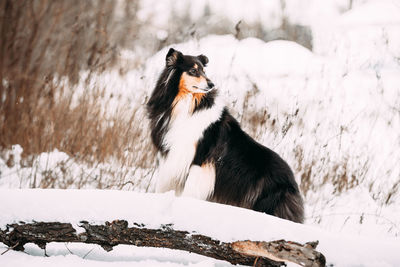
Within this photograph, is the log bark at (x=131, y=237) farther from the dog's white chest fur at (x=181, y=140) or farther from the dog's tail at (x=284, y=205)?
the dog's white chest fur at (x=181, y=140)

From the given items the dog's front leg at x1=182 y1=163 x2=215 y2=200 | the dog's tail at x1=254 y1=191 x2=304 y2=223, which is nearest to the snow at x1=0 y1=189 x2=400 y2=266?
the dog's tail at x1=254 y1=191 x2=304 y2=223

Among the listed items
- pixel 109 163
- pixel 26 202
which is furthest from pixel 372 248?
pixel 109 163

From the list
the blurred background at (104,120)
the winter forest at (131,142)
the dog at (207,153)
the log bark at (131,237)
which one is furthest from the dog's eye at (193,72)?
the log bark at (131,237)

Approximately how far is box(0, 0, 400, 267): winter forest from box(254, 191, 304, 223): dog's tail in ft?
1.47

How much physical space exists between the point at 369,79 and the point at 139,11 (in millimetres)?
4549

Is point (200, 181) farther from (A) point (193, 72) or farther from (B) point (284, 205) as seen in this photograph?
(A) point (193, 72)

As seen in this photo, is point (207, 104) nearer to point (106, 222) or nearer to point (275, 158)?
point (275, 158)

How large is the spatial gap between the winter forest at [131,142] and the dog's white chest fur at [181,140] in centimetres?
34

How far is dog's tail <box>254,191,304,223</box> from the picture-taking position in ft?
9.50

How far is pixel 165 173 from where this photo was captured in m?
3.20

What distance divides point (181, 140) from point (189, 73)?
22.2 inches

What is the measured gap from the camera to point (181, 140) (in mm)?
3143

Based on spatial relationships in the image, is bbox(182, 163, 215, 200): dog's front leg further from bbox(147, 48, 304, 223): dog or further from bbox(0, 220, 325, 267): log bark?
bbox(0, 220, 325, 267): log bark

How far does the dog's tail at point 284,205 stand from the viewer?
289 centimetres
